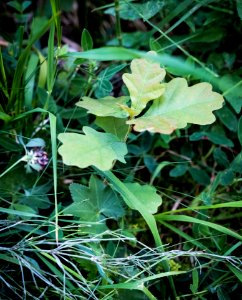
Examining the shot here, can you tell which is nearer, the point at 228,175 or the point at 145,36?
the point at 228,175

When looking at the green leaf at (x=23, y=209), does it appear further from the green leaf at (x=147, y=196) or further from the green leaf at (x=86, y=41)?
the green leaf at (x=86, y=41)

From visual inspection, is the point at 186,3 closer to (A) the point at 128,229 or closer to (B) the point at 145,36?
(B) the point at 145,36

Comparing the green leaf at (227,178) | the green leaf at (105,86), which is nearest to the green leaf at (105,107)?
the green leaf at (105,86)

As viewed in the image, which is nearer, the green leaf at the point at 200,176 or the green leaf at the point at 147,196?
the green leaf at the point at 147,196

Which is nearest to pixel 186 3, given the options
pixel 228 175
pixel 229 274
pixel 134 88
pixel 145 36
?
pixel 145 36

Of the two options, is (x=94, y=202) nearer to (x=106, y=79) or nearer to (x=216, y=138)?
(x=106, y=79)

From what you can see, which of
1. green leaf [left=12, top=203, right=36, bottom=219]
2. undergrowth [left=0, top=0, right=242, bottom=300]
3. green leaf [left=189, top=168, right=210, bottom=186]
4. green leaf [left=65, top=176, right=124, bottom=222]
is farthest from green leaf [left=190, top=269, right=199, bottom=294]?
green leaf [left=12, top=203, right=36, bottom=219]
